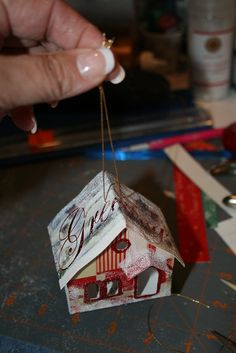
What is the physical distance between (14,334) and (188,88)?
32.4 inches

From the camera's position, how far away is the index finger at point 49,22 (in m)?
0.65

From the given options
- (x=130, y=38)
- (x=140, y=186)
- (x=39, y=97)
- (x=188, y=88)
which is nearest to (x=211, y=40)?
(x=188, y=88)

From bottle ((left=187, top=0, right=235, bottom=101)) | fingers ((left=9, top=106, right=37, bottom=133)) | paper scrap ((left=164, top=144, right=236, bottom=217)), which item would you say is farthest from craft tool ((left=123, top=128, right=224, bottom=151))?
fingers ((left=9, top=106, right=37, bottom=133))

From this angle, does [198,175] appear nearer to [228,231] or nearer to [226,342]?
[228,231]

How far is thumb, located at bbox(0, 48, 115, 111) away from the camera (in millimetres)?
492

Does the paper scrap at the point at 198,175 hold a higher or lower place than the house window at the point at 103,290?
lower

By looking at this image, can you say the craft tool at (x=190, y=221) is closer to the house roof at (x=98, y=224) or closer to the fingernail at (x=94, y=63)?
the house roof at (x=98, y=224)

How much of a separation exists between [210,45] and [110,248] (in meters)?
0.72

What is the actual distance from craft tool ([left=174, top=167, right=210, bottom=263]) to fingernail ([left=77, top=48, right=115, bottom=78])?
1.18 ft

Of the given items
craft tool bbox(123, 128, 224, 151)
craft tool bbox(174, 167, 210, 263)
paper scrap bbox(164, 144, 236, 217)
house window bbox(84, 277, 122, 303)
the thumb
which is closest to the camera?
the thumb

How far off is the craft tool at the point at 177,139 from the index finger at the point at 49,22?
1.23ft

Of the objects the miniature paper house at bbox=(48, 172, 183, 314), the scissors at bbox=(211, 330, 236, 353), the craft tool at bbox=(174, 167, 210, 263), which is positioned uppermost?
the miniature paper house at bbox=(48, 172, 183, 314)

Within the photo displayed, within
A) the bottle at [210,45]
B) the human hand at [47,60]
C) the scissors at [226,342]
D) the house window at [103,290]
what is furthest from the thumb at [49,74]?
the bottle at [210,45]

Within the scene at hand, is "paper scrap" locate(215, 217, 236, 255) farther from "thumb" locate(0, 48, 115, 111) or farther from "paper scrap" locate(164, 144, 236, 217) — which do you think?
"thumb" locate(0, 48, 115, 111)
